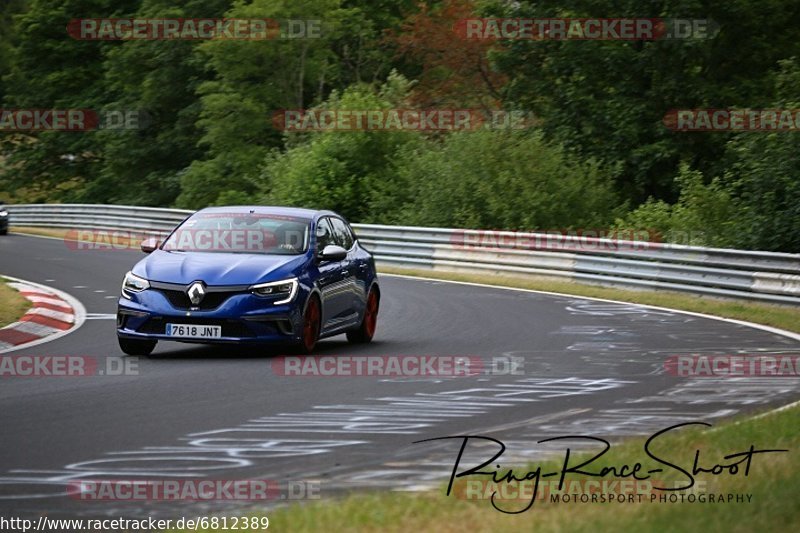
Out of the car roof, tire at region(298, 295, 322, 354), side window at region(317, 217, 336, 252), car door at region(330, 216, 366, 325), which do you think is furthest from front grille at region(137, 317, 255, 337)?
the car roof

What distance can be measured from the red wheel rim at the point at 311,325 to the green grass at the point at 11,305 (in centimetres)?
434

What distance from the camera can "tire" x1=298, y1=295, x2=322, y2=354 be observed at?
14.2m

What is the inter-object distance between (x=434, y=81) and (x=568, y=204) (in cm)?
2159

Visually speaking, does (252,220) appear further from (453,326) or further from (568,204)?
(568,204)

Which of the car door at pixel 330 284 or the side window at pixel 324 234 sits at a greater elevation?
the side window at pixel 324 234

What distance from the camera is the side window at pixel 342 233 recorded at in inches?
639

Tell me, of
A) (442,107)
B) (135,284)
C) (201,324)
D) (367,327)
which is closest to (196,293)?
(201,324)

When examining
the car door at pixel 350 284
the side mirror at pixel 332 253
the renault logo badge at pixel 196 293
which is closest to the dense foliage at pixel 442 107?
the car door at pixel 350 284

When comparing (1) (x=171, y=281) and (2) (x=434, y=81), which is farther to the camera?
(2) (x=434, y=81)

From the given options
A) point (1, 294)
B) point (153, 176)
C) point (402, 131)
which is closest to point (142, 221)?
point (402, 131)

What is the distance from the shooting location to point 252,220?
50.4ft

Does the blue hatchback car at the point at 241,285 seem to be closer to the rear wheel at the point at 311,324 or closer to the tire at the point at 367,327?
the rear wheel at the point at 311,324

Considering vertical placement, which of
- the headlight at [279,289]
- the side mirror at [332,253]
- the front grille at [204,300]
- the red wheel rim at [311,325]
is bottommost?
the red wheel rim at [311,325]

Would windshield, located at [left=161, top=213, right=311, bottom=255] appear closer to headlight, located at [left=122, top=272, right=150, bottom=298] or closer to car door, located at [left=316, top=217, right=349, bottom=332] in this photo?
car door, located at [left=316, top=217, right=349, bottom=332]
